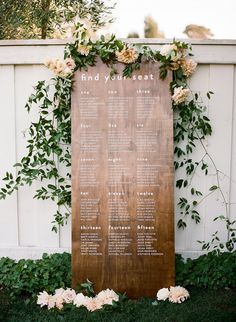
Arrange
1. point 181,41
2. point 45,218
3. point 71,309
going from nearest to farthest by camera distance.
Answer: point 71,309, point 181,41, point 45,218

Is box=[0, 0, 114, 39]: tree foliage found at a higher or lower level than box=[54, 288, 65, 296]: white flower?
higher

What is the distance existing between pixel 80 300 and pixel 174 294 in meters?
0.72

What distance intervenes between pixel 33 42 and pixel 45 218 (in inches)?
58.8

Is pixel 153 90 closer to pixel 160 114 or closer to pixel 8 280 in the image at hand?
pixel 160 114

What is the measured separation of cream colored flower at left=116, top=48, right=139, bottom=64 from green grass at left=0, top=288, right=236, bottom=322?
6.13 feet

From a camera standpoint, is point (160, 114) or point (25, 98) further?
point (25, 98)

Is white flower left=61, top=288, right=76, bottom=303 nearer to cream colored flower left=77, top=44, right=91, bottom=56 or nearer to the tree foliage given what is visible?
cream colored flower left=77, top=44, right=91, bottom=56

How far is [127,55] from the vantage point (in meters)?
3.19

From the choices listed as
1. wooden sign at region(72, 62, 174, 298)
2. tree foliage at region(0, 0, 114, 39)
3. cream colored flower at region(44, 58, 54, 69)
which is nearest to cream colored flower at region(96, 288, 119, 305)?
wooden sign at region(72, 62, 174, 298)

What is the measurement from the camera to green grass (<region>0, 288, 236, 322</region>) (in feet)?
9.67

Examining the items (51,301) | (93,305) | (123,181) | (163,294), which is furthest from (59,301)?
(123,181)

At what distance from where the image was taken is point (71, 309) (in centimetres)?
313

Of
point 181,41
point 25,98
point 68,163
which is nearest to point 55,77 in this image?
point 25,98

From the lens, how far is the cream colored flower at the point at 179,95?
3.21 metres
